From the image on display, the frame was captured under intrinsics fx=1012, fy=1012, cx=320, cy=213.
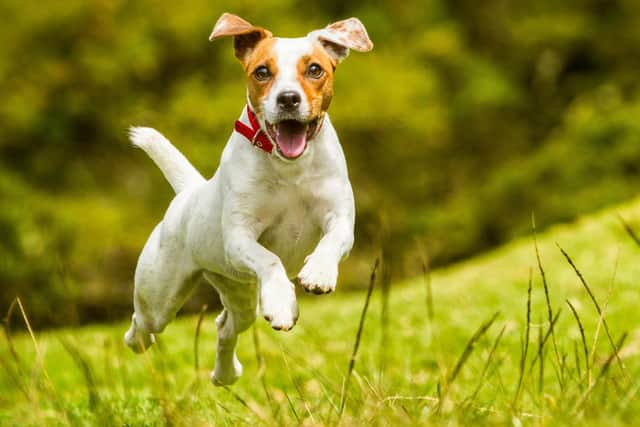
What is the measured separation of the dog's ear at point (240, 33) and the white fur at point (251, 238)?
375 millimetres

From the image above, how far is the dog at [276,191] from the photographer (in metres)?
3.87

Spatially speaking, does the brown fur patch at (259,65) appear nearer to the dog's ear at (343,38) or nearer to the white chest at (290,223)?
the dog's ear at (343,38)

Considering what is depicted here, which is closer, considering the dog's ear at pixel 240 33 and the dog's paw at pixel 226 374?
the dog's ear at pixel 240 33

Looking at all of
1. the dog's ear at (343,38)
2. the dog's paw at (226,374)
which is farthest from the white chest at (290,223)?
the dog's paw at (226,374)

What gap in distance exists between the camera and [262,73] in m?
4.04

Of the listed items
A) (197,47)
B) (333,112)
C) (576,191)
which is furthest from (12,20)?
(576,191)

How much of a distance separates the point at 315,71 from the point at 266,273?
837 millimetres

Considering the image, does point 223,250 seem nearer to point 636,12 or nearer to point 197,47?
point 197,47

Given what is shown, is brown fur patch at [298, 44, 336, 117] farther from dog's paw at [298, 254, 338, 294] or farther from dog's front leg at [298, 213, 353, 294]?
dog's paw at [298, 254, 338, 294]

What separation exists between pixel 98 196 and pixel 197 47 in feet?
13.8

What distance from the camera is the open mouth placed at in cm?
397

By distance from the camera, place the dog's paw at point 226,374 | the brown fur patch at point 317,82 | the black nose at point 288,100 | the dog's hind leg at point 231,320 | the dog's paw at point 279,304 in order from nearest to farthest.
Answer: the dog's paw at point 279,304
the black nose at point 288,100
the brown fur patch at point 317,82
the dog's hind leg at point 231,320
the dog's paw at point 226,374

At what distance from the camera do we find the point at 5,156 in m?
21.9

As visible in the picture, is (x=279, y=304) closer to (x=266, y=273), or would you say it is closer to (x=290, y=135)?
(x=266, y=273)
